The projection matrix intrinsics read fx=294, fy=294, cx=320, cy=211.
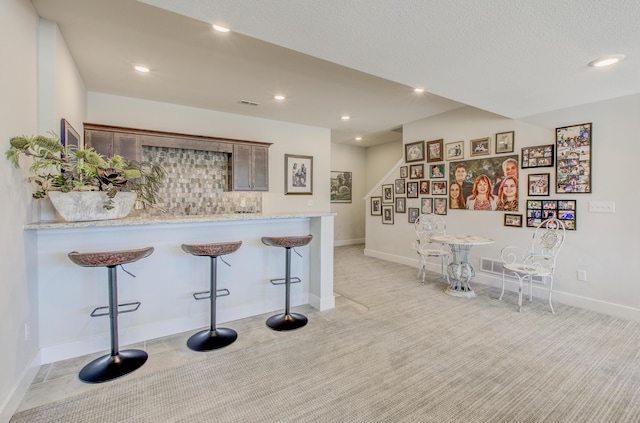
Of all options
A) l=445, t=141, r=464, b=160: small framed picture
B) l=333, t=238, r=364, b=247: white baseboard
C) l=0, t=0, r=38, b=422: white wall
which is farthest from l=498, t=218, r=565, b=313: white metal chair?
l=0, t=0, r=38, b=422: white wall

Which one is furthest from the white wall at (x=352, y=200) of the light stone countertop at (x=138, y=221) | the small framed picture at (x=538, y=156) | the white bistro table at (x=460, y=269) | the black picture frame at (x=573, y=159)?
the black picture frame at (x=573, y=159)

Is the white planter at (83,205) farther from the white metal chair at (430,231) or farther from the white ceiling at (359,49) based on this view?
the white metal chair at (430,231)

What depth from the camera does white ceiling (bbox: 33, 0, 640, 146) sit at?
1755 millimetres

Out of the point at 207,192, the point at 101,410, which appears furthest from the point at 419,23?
the point at 207,192

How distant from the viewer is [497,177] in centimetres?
433

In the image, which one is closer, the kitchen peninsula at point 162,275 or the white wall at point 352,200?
the kitchen peninsula at point 162,275

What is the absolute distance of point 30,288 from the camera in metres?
2.14

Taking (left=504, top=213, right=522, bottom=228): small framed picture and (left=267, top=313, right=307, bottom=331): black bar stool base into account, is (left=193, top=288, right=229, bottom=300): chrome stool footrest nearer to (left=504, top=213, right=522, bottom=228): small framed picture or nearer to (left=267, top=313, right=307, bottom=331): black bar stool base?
(left=267, top=313, right=307, bottom=331): black bar stool base

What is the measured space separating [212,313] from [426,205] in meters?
4.08

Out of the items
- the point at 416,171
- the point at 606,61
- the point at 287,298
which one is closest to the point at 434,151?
the point at 416,171

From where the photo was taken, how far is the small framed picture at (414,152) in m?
5.38

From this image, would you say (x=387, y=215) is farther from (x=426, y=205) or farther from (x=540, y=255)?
(x=540, y=255)

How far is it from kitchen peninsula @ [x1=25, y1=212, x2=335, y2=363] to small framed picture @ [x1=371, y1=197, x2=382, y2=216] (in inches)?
121

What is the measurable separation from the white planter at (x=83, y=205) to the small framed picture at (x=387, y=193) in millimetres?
4739
